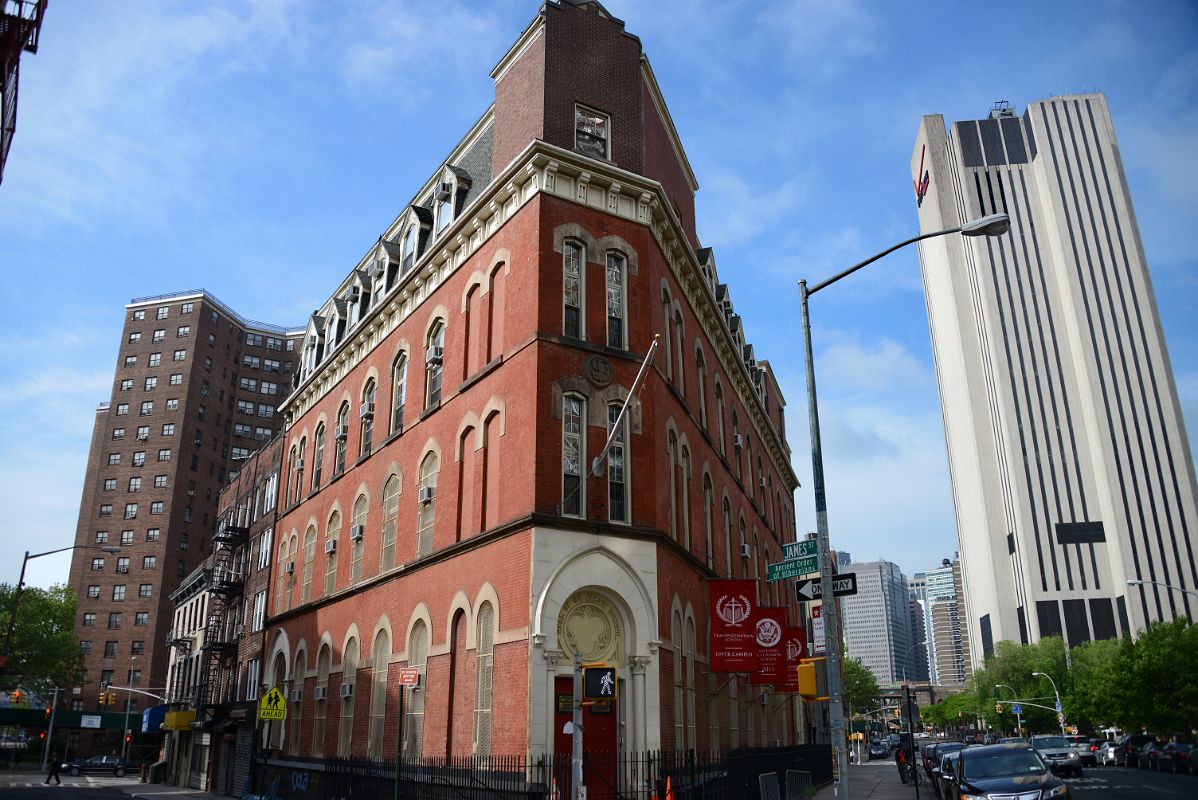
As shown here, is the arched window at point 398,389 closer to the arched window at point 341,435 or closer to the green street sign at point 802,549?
the arched window at point 341,435

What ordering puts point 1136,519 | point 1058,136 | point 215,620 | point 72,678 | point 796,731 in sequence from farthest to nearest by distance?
point 1058,136 < point 1136,519 < point 72,678 < point 215,620 < point 796,731

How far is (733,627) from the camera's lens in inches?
938

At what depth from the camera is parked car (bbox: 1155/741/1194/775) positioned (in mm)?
34203

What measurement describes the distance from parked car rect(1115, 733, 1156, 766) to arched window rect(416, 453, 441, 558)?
1484 inches

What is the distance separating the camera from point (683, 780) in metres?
19.5

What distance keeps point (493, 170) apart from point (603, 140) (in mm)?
3373

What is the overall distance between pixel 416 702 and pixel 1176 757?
1239 inches

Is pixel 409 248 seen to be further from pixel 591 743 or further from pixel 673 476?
pixel 591 743

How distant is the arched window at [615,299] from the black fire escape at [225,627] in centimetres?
2805

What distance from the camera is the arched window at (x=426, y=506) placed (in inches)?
992

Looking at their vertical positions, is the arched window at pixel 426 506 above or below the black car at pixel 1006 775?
above

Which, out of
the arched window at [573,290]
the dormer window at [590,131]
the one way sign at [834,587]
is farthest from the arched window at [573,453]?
the dormer window at [590,131]

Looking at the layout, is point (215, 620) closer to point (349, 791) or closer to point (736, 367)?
point (349, 791)

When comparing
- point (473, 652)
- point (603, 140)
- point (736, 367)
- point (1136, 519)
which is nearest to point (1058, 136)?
point (1136, 519)
